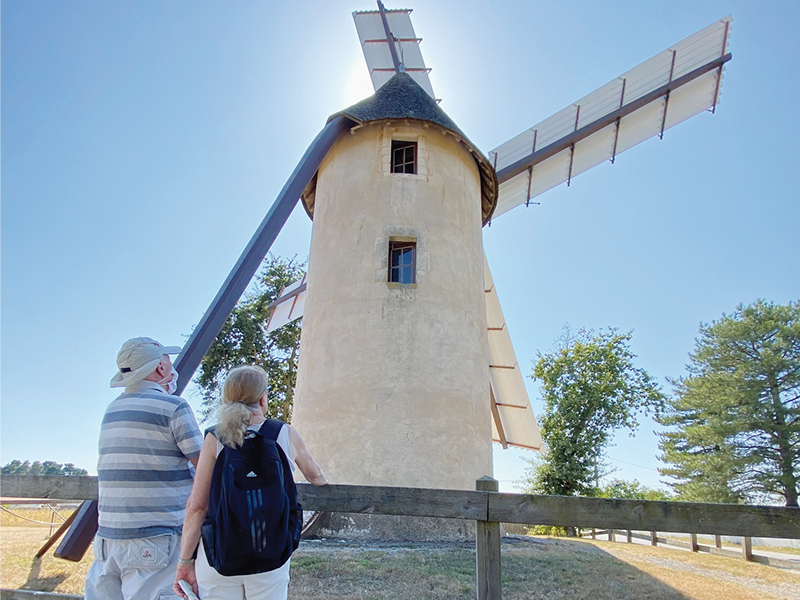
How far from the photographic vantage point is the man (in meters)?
2.48

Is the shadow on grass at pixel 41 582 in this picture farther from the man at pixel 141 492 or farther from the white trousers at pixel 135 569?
the man at pixel 141 492

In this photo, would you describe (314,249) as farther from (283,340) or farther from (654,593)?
(283,340)

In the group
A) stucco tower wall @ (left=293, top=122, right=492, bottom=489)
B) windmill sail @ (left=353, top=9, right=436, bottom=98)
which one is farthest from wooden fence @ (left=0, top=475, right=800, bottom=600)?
windmill sail @ (left=353, top=9, right=436, bottom=98)

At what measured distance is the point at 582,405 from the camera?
29016 millimetres

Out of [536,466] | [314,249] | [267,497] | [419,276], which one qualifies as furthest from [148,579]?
[536,466]

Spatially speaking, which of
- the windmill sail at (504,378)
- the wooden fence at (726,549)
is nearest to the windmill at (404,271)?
the windmill sail at (504,378)

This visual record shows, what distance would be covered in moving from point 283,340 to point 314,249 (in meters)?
12.0

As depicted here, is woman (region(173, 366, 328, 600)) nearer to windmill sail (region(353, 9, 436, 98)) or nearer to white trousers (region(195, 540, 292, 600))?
white trousers (region(195, 540, 292, 600))

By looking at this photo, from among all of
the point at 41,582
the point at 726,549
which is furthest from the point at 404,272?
the point at 726,549

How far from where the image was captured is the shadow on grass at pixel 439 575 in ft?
16.3

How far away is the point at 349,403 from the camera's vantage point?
862 cm

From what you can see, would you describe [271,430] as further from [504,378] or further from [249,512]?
[504,378]

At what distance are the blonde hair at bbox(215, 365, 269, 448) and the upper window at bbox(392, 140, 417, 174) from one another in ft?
28.8

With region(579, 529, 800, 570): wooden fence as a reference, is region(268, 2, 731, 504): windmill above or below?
above
